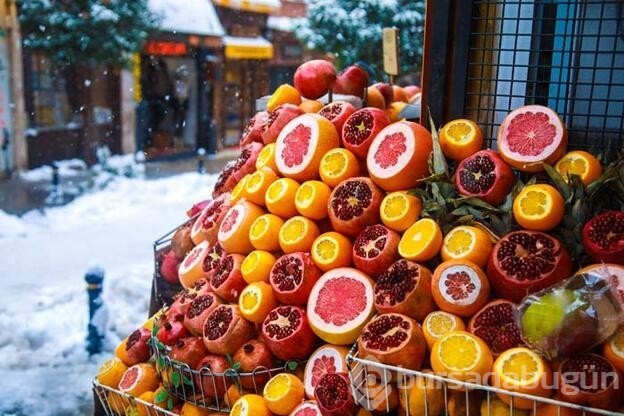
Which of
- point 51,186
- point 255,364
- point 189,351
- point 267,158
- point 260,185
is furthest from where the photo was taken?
point 51,186

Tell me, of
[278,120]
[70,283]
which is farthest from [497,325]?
[70,283]

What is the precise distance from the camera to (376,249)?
6.63 feet

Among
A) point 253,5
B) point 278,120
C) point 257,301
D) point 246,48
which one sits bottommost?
point 257,301

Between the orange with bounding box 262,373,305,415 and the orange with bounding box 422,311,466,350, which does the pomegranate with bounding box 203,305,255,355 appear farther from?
the orange with bounding box 422,311,466,350

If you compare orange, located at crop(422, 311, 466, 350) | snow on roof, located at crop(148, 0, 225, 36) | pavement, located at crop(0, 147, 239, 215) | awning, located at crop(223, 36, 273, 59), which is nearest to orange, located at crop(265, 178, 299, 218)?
orange, located at crop(422, 311, 466, 350)

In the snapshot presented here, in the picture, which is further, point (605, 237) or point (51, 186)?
point (51, 186)

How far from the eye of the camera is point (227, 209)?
105 inches

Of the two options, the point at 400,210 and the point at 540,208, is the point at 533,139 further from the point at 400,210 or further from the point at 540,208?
the point at 400,210

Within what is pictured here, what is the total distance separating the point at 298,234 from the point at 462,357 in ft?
2.60

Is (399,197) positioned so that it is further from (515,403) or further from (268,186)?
(515,403)

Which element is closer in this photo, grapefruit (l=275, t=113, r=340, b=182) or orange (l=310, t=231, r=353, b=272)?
orange (l=310, t=231, r=353, b=272)

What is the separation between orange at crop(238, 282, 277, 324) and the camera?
214cm

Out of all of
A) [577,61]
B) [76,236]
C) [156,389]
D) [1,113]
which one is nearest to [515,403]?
[577,61]

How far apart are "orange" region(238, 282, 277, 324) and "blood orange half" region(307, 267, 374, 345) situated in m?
0.17
